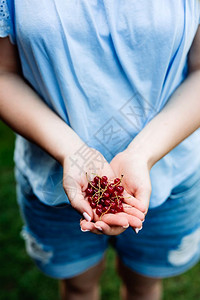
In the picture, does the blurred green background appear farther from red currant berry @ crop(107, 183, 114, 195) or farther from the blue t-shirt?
red currant berry @ crop(107, 183, 114, 195)

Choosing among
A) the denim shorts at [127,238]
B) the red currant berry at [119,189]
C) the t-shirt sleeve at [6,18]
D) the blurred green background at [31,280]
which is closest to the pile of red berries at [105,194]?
the red currant berry at [119,189]

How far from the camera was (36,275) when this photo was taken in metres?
2.56

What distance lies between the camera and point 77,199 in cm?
110

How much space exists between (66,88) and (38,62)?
0.38ft

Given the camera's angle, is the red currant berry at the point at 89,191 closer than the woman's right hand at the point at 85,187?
No

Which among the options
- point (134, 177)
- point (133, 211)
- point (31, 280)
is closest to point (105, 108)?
point (134, 177)

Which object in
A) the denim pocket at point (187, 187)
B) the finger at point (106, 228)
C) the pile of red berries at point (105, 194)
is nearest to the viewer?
the finger at point (106, 228)

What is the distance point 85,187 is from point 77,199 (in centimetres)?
11

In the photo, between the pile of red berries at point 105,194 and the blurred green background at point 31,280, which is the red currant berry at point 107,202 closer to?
the pile of red berries at point 105,194

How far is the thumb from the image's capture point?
1.09 meters

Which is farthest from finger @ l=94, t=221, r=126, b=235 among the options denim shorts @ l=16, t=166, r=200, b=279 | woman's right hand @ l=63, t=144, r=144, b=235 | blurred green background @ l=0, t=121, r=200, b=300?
blurred green background @ l=0, t=121, r=200, b=300

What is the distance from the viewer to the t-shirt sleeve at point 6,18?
3.70ft

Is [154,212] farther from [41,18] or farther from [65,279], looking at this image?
[41,18]

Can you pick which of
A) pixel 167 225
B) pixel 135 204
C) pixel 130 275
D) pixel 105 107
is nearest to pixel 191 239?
pixel 167 225
